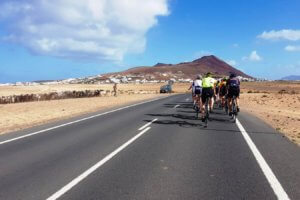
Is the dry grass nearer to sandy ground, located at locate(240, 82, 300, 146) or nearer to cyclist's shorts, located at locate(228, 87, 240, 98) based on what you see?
cyclist's shorts, located at locate(228, 87, 240, 98)

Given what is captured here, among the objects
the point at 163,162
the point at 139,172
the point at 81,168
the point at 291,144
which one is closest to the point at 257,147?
the point at 291,144

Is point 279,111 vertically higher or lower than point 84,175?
lower

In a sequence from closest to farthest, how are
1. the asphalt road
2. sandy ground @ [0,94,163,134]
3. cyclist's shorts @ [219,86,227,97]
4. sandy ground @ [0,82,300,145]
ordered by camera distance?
the asphalt road, sandy ground @ [0,82,300,145], sandy ground @ [0,94,163,134], cyclist's shorts @ [219,86,227,97]

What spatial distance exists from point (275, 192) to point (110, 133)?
8118 millimetres

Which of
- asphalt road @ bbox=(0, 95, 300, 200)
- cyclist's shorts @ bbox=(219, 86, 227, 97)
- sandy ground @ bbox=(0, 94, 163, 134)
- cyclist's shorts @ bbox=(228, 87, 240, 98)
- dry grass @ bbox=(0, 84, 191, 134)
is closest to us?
asphalt road @ bbox=(0, 95, 300, 200)

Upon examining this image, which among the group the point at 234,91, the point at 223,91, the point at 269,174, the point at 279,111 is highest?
the point at 234,91

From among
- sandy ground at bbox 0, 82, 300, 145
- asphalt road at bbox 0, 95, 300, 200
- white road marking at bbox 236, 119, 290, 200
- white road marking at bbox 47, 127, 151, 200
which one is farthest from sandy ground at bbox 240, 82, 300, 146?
white road marking at bbox 47, 127, 151, 200

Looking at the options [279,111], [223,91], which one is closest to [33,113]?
[223,91]

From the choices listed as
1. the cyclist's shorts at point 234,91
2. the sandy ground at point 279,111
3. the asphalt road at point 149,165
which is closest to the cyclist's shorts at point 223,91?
the sandy ground at point 279,111

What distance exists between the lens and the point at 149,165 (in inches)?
334

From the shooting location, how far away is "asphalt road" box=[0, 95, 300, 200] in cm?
653

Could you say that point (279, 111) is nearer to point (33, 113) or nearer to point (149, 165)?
point (33, 113)

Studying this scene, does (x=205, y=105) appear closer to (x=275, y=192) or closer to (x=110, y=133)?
(x=110, y=133)

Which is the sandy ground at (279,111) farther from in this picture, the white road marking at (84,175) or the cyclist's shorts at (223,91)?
the white road marking at (84,175)
